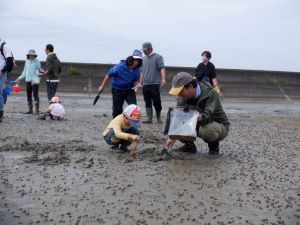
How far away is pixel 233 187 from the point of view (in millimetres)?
5965

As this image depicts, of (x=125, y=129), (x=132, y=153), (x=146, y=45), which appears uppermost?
(x=146, y=45)

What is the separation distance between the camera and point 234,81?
89.4 ft

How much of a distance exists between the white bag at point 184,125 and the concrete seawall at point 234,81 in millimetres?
16802

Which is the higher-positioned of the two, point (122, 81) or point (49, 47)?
point (49, 47)

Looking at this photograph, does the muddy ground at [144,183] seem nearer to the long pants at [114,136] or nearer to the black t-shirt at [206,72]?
the long pants at [114,136]

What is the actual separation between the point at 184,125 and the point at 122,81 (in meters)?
2.82

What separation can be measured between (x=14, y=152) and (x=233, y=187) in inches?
131

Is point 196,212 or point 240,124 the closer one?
point 196,212

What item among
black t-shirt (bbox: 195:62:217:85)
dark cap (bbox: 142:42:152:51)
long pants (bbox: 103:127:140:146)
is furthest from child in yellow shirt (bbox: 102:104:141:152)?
black t-shirt (bbox: 195:62:217:85)

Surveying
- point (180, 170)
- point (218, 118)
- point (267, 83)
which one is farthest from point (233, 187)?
point (267, 83)

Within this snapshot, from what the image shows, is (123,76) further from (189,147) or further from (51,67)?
(51,67)

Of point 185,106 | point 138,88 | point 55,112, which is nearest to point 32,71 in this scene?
point 55,112

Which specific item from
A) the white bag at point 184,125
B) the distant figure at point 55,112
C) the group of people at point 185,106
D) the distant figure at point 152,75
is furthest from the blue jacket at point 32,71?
the white bag at point 184,125

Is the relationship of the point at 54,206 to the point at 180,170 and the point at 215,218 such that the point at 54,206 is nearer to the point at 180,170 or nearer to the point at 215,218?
the point at 215,218
